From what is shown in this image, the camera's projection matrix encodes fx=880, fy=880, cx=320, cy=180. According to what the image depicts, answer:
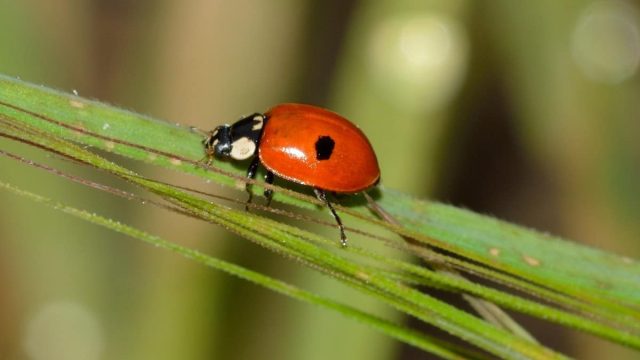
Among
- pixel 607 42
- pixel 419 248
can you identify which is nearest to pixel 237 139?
pixel 419 248

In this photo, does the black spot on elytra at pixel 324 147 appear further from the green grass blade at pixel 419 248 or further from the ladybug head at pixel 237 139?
the green grass blade at pixel 419 248

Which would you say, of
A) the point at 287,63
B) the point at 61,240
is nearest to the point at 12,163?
the point at 61,240

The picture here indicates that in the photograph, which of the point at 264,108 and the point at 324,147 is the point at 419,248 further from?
the point at 264,108

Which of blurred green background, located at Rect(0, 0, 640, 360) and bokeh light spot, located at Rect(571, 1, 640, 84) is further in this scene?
bokeh light spot, located at Rect(571, 1, 640, 84)

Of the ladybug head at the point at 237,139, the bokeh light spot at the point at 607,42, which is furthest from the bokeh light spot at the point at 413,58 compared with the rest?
the ladybug head at the point at 237,139

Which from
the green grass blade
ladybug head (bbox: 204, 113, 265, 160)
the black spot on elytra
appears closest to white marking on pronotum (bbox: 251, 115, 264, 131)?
ladybug head (bbox: 204, 113, 265, 160)

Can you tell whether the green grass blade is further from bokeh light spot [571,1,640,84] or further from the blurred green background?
bokeh light spot [571,1,640,84]

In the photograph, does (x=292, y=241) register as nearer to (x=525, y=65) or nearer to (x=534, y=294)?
(x=534, y=294)
